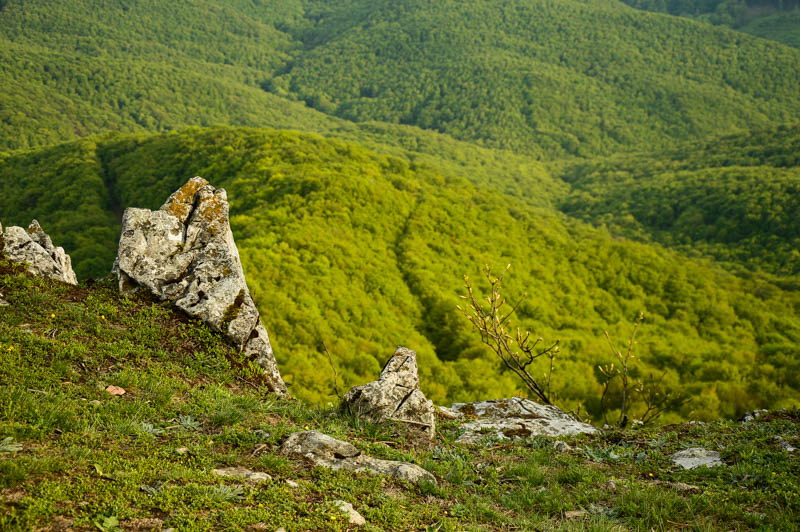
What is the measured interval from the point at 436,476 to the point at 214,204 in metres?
9.83

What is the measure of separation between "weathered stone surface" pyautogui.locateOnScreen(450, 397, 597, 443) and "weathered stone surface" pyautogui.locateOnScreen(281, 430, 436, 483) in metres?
2.88

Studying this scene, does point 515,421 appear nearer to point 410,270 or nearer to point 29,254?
point 29,254

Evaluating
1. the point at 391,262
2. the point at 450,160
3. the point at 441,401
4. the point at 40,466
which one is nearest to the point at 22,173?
the point at 391,262

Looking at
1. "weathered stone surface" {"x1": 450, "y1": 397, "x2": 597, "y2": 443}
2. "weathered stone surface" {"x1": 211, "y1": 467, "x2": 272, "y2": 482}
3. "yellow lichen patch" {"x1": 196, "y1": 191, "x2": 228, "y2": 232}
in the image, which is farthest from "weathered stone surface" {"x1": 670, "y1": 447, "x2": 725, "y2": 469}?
"yellow lichen patch" {"x1": 196, "y1": 191, "x2": 228, "y2": 232}

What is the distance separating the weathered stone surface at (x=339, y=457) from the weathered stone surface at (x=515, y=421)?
288cm

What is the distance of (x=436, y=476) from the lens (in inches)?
324

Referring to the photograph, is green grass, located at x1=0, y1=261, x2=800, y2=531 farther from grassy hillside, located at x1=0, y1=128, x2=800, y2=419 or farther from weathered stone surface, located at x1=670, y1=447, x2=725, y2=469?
grassy hillside, located at x1=0, y1=128, x2=800, y2=419

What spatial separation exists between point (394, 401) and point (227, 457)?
405cm

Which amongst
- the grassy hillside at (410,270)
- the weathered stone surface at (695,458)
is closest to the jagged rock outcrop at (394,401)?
the weathered stone surface at (695,458)

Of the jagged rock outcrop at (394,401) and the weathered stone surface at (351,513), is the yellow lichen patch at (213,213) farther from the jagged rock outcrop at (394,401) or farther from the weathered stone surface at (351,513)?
the weathered stone surface at (351,513)

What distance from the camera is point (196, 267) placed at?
41.4 feet

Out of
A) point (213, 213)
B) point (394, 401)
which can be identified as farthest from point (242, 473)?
point (213, 213)

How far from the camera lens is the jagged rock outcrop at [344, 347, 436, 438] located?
10.0m

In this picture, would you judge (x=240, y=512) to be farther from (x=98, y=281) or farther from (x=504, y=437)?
(x=98, y=281)
